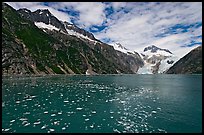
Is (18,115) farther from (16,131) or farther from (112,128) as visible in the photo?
(112,128)

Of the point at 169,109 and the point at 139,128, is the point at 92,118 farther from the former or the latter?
the point at 169,109

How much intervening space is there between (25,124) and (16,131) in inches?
176

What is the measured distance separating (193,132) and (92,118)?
2101cm

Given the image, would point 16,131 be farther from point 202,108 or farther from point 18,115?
point 202,108

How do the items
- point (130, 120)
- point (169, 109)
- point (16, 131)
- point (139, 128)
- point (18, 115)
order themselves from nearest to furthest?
point (16, 131) < point (139, 128) < point (130, 120) < point (18, 115) < point (169, 109)

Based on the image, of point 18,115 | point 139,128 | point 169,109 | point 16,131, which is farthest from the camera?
point 169,109

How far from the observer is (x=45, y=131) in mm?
36938

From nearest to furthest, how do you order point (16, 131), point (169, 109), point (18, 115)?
point (16, 131)
point (18, 115)
point (169, 109)

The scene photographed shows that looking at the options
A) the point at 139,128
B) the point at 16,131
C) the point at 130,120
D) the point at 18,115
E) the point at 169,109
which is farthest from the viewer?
the point at 169,109

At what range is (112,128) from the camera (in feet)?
130

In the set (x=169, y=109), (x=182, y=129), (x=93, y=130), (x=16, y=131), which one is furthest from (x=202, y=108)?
(x=16, y=131)

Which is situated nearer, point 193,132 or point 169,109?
point 193,132

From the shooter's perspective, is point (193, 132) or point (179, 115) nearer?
point (193, 132)

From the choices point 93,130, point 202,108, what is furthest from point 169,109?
point 93,130
